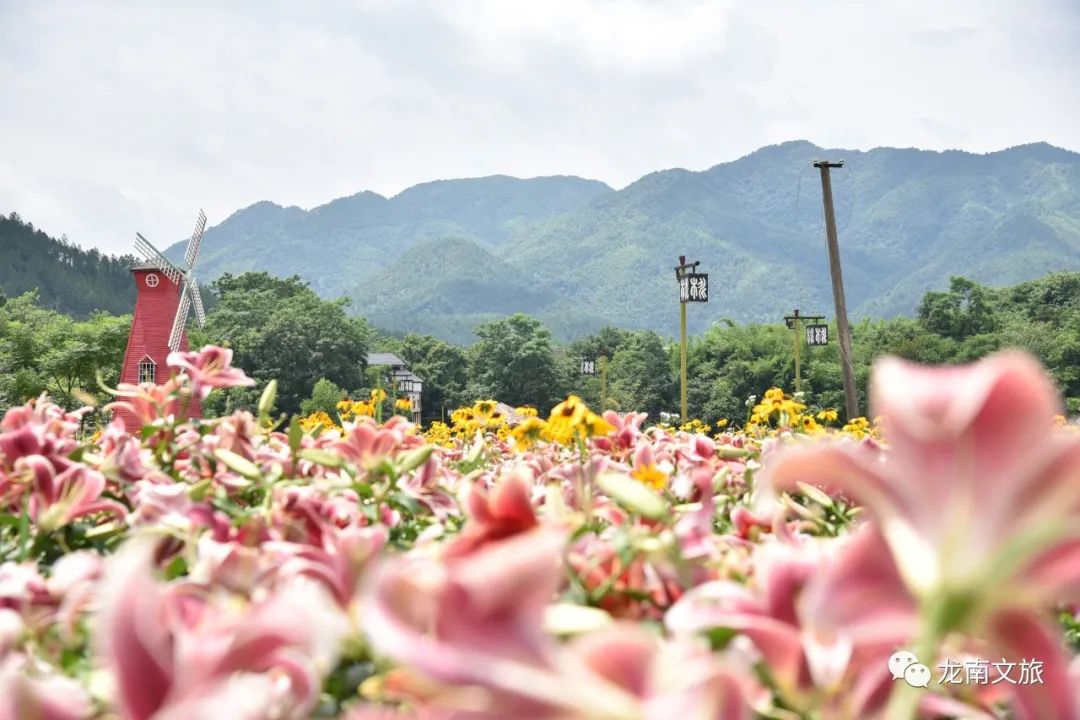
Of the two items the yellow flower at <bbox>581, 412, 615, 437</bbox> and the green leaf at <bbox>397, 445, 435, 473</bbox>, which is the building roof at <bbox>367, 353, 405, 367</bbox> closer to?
the yellow flower at <bbox>581, 412, 615, 437</bbox>

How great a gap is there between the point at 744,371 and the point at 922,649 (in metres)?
46.1

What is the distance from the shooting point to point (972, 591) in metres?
0.40

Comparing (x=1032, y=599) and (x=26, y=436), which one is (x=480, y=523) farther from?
(x=26, y=436)

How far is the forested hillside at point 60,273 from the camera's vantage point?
74.9m

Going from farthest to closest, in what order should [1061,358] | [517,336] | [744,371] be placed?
[517,336]
[744,371]
[1061,358]

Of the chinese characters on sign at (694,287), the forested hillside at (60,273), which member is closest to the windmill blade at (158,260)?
the chinese characters on sign at (694,287)

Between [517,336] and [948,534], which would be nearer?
[948,534]

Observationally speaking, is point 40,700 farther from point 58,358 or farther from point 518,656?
point 58,358

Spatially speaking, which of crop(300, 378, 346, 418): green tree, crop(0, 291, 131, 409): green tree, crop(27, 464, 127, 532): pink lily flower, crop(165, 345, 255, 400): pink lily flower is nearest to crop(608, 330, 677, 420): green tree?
crop(300, 378, 346, 418): green tree

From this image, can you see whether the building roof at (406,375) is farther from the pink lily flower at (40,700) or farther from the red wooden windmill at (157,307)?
the pink lily flower at (40,700)

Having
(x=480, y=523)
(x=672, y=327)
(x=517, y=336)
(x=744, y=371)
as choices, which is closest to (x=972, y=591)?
(x=480, y=523)

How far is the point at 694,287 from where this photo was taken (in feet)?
58.0

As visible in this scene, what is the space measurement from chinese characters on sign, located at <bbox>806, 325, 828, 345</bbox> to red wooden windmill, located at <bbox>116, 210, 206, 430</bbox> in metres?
18.2

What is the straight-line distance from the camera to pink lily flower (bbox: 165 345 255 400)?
1.50m
